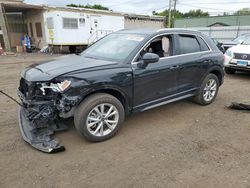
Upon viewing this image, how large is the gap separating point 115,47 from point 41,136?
6.77ft

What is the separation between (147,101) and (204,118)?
4.53 ft

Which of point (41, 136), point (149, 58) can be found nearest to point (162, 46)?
point (149, 58)

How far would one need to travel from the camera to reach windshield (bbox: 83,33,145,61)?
3.88 meters

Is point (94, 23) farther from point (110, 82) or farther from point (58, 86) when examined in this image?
point (58, 86)

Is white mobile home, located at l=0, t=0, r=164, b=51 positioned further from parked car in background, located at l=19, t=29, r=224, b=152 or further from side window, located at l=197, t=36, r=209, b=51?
side window, located at l=197, t=36, r=209, b=51

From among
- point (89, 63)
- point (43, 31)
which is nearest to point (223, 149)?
point (89, 63)

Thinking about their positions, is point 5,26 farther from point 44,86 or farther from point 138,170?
point 138,170

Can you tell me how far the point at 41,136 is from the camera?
337 centimetres

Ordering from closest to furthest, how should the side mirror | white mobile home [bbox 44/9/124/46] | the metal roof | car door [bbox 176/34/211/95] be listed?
the side mirror
car door [bbox 176/34/211/95]
white mobile home [bbox 44/9/124/46]
the metal roof

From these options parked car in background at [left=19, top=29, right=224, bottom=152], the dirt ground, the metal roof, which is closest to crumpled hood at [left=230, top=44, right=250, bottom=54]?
parked car in background at [left=19, top=29, right=224, bottom=152]

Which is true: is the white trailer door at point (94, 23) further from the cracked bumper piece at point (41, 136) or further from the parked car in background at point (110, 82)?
the cracked bumper piece at point (41, 136)

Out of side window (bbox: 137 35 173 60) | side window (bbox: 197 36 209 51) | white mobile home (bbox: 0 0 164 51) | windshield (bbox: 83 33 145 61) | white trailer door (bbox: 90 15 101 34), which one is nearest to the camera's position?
windshield (bbox: 83 33 145 61)

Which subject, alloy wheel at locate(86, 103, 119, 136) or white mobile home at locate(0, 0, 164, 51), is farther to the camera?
white mobile home at locate(0, 0, 164, 51)

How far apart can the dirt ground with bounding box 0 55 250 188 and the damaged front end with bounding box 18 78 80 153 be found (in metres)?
0.15
